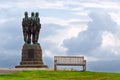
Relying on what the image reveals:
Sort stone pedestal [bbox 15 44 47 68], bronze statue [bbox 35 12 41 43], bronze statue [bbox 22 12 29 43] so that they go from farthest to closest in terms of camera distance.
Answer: bronze statue [bbox 35 12 41 43], bronze statue [bbox 22 12 29 43], stone pedestal [bbox 15 44 47 68]

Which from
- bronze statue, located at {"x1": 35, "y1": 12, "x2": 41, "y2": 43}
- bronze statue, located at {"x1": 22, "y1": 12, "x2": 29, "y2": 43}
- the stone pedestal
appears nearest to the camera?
the stone pedestal

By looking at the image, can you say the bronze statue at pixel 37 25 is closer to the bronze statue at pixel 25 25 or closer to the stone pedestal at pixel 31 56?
the bronze statue at pixel 25 25

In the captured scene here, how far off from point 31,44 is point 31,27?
6.33ft

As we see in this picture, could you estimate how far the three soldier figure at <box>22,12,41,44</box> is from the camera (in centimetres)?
5375

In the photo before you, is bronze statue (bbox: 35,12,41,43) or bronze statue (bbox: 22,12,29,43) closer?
bronze statue (bbox: 22,12,29,43)

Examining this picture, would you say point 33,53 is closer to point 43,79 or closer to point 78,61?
point 78,61

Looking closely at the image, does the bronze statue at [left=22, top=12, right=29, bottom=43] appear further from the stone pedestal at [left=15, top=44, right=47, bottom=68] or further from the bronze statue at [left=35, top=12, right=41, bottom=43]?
the stone pedestal at [left=15, top=44, right=47, bottom=68]

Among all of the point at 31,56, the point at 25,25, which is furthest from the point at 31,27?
the point at 31,56

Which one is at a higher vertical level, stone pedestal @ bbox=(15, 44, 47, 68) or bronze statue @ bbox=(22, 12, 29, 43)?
bronze statue @ bbox=(22, 12, 29, 43)

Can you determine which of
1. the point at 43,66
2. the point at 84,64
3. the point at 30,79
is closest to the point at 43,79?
the point at 30,79

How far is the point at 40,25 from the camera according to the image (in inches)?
2147

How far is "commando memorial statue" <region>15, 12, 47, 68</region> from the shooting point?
5338cm

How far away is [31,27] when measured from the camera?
5394cm

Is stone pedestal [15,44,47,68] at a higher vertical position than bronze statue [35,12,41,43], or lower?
lower
